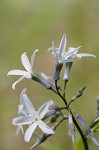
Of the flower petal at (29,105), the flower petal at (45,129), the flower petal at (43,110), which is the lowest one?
the flower petal at (45,129)

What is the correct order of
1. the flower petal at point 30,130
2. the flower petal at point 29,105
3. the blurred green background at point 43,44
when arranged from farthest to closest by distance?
the blurred green background at point 43,44 < the flower petal at point 29,105 < the flower petal at point 30,130

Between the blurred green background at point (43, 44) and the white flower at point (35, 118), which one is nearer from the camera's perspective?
the white flower at point (35, 118)

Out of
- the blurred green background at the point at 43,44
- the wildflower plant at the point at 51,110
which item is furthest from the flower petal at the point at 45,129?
the blurred green background at the point at 43,44

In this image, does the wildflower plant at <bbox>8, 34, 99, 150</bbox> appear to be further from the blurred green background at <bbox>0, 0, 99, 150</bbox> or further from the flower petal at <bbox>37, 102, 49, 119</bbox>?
the blurred green background at <bbox>0, 0, 99, 150</bbox>

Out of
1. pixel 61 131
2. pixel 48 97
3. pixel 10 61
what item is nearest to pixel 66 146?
pixel 61 131

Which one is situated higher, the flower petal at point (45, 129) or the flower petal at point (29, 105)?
the flower petal at point (29, 105)

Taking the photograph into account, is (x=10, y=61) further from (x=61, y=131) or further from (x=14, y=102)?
(x=61, y=131)

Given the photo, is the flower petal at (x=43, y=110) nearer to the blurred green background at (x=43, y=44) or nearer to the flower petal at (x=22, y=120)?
the flower petal at (x=22, y=120)

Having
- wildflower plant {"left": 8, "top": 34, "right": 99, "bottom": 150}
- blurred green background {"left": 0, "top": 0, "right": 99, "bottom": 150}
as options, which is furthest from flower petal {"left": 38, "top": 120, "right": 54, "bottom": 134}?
blurred green background {"left": 0, "top": 0, "right": 99, "bottom": 150}

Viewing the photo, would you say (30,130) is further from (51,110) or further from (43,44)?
(43,44)
